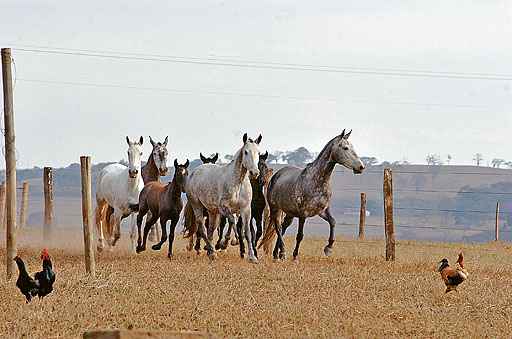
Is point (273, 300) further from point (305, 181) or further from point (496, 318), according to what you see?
point (305, 181)

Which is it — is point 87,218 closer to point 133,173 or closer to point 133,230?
point 133,173

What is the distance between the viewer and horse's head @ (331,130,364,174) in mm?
21984

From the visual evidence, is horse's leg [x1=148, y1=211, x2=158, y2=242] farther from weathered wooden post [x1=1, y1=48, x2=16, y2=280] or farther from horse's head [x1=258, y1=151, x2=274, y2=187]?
weathered wooden post [x1=1, y1=48, x2=16, y2=280]

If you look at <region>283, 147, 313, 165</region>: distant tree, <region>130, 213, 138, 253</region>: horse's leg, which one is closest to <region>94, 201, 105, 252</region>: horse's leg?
<region>130, 213, 138, 253</region>: horse's leg

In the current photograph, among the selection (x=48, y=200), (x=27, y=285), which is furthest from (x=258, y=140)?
(x=48, y=200)

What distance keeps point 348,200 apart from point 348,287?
372ft

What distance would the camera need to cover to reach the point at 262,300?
47.3 ft

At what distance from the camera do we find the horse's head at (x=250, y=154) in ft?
67.9

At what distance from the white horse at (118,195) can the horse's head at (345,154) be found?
4.81m

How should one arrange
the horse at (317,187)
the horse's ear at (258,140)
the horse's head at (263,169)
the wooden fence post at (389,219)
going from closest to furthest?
1. the horse's ear at (258,140)
2. the horse at (317,187)
3. the horse's head at (263,169)
4. the wooden fence post at (389,219)

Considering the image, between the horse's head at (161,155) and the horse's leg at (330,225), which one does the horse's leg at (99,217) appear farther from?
the horse's leg at (330,225)

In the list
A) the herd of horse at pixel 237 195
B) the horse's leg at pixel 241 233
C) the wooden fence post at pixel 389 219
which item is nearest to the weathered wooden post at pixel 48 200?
the herd of horse at pixel 237 195

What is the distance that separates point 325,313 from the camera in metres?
13.4

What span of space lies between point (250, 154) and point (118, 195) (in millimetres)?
5566
